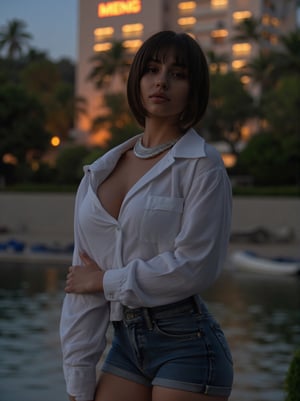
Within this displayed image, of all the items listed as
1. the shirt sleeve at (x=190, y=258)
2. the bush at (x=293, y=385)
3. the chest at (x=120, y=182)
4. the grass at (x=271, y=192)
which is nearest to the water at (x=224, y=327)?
the bush at (x=293, y=385)

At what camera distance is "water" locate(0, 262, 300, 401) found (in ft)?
31.0

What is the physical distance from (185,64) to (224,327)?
12.2 metres

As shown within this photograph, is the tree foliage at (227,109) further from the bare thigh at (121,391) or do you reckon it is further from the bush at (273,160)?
the bare thigh at (121,391)

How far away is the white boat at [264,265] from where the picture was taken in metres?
23.1

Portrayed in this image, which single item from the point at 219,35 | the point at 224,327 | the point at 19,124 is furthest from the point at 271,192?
the point at 219,35

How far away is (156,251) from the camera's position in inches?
106

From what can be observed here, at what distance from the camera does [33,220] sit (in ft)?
136

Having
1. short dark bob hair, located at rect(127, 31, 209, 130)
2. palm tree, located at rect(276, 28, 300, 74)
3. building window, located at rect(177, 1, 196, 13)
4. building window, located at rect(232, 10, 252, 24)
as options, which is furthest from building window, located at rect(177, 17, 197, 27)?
short dark bob hair, located at rect(127, 31, 209, 130)

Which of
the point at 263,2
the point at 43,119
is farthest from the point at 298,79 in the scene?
the point at 263,2

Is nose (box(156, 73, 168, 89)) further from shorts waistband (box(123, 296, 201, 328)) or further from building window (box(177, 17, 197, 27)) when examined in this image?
building window (box(177, 17, 197, 27))

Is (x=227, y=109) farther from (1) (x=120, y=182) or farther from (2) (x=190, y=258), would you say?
(2) (x=190, y=258)

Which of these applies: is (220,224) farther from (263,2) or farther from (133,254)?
(263,2)

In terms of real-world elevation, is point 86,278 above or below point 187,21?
above

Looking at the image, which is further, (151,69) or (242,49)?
(242,49)
